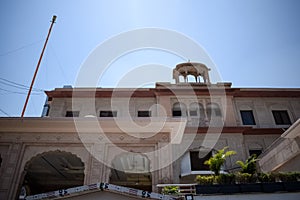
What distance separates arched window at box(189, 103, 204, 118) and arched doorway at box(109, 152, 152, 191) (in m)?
5.45

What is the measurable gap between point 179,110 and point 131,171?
566 cm

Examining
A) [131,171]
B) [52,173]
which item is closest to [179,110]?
[131,171]

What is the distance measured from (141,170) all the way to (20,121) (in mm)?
7692

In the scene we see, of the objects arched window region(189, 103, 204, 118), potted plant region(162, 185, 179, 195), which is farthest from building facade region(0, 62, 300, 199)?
potted plant region(162, 185, 179, 195)

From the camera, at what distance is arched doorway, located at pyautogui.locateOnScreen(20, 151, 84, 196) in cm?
1166

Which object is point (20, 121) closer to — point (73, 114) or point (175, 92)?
point (73, 114)

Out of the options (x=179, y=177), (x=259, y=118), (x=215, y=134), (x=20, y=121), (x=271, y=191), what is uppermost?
(x=259, y=118)

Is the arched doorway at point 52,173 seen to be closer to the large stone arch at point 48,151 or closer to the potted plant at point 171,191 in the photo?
the large stone arch at point 48,151

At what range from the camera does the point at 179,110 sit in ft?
56.3

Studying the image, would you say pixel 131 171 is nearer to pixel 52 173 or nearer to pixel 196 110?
A: pixel 52 173

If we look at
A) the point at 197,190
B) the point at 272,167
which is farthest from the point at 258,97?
the point at 197,190

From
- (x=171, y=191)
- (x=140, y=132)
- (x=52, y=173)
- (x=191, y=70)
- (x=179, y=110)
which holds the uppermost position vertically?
(x=191, y=70)

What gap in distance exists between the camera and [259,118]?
1752cm

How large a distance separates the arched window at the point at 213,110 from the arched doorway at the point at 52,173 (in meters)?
9.49
